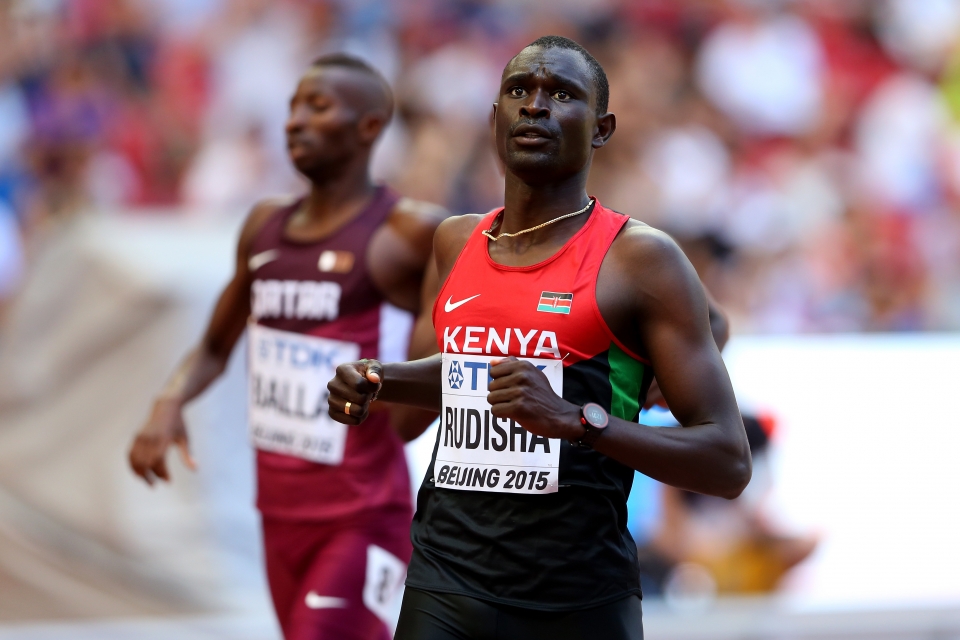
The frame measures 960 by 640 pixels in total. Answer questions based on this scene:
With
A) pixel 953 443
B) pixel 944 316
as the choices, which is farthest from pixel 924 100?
pixel 953 443

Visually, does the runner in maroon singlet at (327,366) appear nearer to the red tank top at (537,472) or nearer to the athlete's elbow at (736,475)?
the red tank top at (537,472)

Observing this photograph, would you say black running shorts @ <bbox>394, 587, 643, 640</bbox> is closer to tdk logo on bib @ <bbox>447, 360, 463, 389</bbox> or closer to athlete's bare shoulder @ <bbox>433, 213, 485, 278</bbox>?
tdk logo on bib @ <bbox>447, 360, 463, 389</bbox>

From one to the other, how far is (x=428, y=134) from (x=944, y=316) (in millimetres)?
4827

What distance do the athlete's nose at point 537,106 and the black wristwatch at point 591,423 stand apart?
73 centimetres

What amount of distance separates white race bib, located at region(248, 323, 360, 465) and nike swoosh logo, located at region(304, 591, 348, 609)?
482 millimetres

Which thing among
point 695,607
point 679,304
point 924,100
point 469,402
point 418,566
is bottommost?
point 695,607

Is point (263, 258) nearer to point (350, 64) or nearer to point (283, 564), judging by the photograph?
point (350, 64)

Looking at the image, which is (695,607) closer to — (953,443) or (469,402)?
(953,443)

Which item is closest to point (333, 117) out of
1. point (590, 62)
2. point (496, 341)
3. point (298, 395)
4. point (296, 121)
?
point (296, 121)

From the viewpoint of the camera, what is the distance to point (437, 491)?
3.03 m

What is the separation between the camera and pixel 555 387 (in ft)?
9.25

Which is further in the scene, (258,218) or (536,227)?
(258,218)

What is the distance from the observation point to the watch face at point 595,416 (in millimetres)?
2527

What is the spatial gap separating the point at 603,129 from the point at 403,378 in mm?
800
